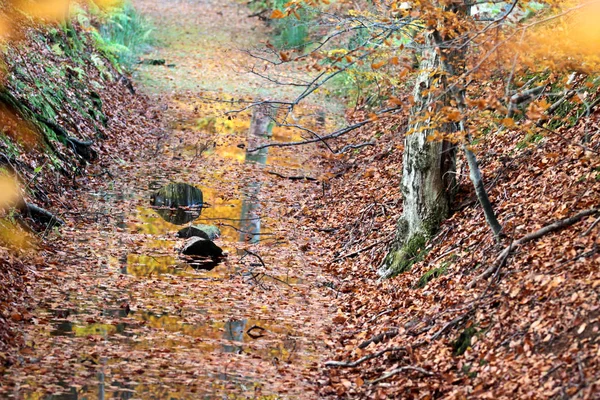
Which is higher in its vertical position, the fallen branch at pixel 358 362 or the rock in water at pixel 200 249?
the rock in water at pixel 200 249

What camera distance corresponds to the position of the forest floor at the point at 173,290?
6605mm

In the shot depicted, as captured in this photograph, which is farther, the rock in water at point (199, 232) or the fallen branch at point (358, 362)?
the rock in water at point (199, 232)

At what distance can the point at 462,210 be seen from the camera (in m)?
9.27

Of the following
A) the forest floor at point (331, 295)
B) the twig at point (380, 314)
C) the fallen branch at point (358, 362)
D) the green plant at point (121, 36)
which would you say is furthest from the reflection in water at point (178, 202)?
the green plant at point (121, 36)

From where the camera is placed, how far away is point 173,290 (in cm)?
921

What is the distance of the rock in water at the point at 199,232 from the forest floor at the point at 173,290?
0.20 meters

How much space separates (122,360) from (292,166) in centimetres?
1079

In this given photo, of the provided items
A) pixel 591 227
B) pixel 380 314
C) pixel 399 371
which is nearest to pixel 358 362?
pixel 399 371

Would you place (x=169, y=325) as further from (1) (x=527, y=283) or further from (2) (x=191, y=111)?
(2) (x=191, y=111)

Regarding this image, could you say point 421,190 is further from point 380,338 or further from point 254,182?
point 254,182

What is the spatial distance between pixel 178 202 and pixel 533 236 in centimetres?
800

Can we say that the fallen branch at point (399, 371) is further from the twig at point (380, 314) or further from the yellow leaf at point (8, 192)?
the yellow leaf at point (8, 192)

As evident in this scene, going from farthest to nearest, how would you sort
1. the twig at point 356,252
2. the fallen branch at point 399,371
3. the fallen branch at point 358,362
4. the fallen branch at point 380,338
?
the twig at point 356,252 → the fallen branch at point 380,338 → the fallen branch at point 358,362 → the fallen branch at point 399,371

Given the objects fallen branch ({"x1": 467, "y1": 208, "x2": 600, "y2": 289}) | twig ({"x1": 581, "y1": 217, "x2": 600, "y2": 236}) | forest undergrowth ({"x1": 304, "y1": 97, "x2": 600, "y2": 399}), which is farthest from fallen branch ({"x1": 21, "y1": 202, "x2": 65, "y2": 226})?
twig ({"x1": 581, "y1": 217, "x2": 600, "y2": 236})
